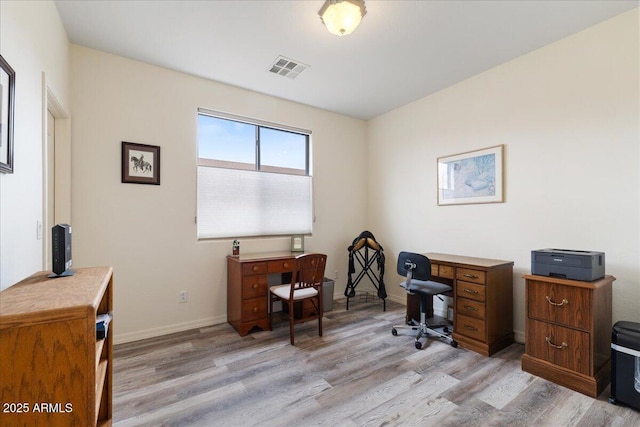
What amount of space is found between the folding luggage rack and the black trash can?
2213 mm

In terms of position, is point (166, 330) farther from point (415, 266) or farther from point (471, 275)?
point (471, 275)

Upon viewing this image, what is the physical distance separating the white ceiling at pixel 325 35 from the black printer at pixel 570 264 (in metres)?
1.89

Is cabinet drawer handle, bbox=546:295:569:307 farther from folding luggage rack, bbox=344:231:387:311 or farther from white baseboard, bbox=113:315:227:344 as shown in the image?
white baseboard, bbox=113:315:227:344

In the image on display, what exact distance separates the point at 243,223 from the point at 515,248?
3.03 m

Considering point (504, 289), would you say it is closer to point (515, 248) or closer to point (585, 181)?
point (515, 248)

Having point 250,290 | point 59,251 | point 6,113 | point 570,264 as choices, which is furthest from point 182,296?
point 570,264

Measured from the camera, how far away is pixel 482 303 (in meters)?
2.60

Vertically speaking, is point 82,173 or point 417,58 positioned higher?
point 417,58

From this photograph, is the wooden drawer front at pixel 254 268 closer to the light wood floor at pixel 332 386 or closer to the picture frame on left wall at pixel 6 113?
the light wood floor at pixel 332 386

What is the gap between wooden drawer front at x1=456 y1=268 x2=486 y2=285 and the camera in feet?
8.52

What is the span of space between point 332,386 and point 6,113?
2.45 m

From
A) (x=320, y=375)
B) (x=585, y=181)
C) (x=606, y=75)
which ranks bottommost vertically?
(x=320, y=375)

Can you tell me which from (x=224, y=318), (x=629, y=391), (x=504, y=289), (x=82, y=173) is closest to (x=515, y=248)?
(x=504, y=289)

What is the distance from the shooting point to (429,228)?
146 inches
